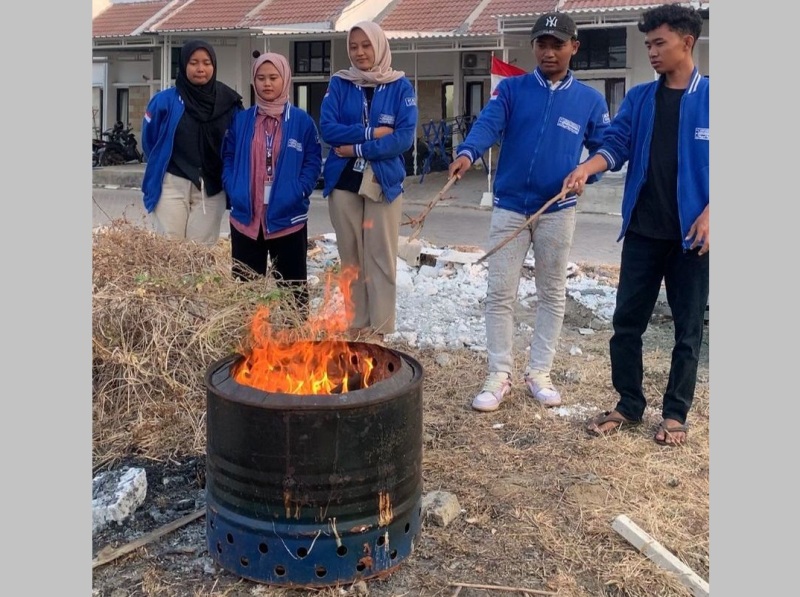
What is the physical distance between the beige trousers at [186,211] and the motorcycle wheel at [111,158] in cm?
2106

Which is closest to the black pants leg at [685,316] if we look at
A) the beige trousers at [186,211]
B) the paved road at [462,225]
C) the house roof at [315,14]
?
the beige trousers at [186,211]

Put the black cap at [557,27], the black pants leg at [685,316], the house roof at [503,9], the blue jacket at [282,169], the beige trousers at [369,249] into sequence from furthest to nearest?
the house roof at [503,9] → the beige trousers at [369,249] → the blue jacket at [282,169] → the black cap at [557,27] → the black pants leg at [685,316]

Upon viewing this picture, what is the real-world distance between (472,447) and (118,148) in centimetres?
2388

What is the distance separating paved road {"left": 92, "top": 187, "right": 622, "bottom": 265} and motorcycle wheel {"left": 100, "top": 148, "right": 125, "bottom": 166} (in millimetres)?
6219

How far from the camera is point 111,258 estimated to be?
575cm

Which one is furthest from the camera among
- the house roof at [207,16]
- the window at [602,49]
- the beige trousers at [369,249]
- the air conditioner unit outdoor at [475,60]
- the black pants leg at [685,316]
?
the house roof at [207,16]

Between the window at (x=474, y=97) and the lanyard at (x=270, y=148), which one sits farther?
the window at (x=474, y=97)

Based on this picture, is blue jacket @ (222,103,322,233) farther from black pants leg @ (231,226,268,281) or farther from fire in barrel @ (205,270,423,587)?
fire in barrel @ (205,270,423,587)

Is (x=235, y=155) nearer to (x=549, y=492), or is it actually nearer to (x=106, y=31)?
(x=549, y=492)

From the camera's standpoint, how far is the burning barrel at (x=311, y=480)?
3.02 metres

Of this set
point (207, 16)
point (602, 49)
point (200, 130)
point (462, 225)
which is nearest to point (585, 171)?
point (200, 130)

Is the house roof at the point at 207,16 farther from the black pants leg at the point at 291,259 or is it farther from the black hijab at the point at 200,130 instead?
the black pants leg at the point at 291,259

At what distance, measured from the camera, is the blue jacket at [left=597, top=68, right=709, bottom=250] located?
Result: 424 cm

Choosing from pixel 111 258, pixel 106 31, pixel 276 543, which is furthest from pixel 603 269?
pixel 106 31
